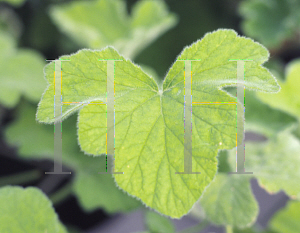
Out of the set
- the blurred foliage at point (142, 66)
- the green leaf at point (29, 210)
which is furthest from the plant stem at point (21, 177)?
the green leaf at point (29, 210)

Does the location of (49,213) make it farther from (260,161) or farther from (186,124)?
(260,161)

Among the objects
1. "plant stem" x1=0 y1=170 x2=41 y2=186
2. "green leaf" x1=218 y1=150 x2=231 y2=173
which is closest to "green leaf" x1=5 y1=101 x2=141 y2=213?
"plant stem" x1=0 y1=170 x2=41 y2=186

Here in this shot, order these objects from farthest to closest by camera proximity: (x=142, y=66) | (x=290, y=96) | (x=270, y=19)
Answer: (x=270, y=19) → (x=142, y=66) → (x=290, y=96)

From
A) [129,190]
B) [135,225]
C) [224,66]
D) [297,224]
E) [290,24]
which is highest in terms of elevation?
[290,24]

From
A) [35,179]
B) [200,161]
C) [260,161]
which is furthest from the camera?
[35,179]

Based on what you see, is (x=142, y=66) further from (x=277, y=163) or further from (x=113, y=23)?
(x=277, y=163)

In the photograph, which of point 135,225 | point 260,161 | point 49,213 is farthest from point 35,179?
point 260,161

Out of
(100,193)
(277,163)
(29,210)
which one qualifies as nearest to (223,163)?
(277,163)

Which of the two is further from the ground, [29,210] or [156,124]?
[156,124]
